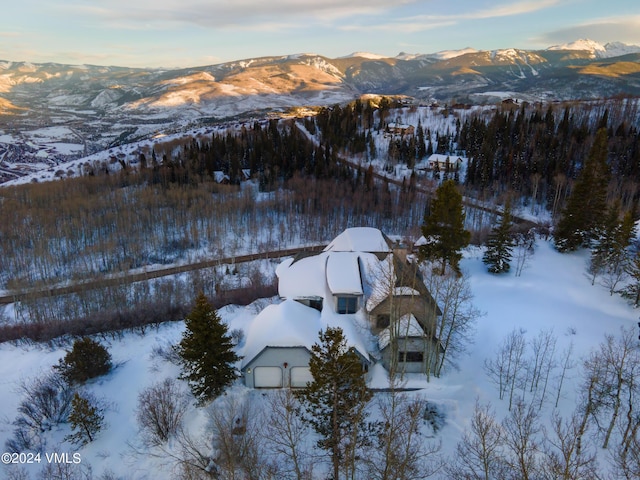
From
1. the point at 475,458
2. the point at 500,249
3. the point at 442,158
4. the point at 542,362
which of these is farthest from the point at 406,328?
the point at 442,158

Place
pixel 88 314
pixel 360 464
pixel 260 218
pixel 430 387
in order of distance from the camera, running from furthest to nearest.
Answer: pixel 260 218
pixel 88 314
pixel 430 387
pixel 360 464

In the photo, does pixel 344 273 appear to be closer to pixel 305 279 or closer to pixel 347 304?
pixel 347 304

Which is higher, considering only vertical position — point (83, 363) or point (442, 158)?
point (442, 158)

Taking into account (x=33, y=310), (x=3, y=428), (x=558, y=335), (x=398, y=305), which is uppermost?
(x=398, y=305)

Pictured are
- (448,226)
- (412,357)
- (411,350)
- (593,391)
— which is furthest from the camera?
(448,226)

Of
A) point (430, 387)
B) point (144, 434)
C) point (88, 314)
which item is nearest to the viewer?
point (144, 434)

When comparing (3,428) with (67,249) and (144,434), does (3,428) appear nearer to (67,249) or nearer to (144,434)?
(144,434)

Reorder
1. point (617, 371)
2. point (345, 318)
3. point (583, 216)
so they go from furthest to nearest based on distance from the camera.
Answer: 1. point (583, 216)
2. point (345, 318)
3. point (617, 371)

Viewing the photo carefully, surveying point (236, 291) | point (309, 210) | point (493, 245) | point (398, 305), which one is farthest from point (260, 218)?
point (398, 305)
